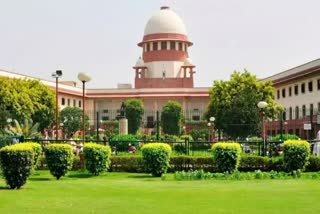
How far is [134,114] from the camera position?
53.2 metres

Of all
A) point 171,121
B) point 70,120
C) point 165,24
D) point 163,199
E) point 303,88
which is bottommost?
point 163,199

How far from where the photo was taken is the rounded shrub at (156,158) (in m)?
15.5

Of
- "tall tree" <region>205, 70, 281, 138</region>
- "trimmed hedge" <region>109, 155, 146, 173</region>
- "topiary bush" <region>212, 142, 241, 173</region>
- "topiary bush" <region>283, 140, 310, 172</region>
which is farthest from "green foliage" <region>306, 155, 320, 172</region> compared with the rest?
"tall tree" <region>205, 70, 281, 138</region>

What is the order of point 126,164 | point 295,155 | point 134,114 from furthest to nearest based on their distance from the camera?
point 134,114 < point 126,164 < point 295,155

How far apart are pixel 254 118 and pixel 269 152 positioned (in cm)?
1464

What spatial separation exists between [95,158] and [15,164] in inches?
177

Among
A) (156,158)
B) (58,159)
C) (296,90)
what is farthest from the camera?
(296,90)

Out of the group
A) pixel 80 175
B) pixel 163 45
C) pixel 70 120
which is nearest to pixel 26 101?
pixel 70 120

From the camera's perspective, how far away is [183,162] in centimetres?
1736

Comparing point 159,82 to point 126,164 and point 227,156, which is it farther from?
point 227,156

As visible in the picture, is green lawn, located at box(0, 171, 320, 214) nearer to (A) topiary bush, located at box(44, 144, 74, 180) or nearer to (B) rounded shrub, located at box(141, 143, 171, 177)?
(A) topiary bush, located at box(44, 144, 74, 180)

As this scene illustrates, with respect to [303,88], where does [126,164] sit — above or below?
below

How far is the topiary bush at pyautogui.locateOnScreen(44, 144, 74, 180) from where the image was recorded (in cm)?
1487

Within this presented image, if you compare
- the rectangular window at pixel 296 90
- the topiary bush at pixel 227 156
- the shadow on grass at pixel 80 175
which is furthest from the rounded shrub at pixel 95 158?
the rectangular window at pixel 296 90
